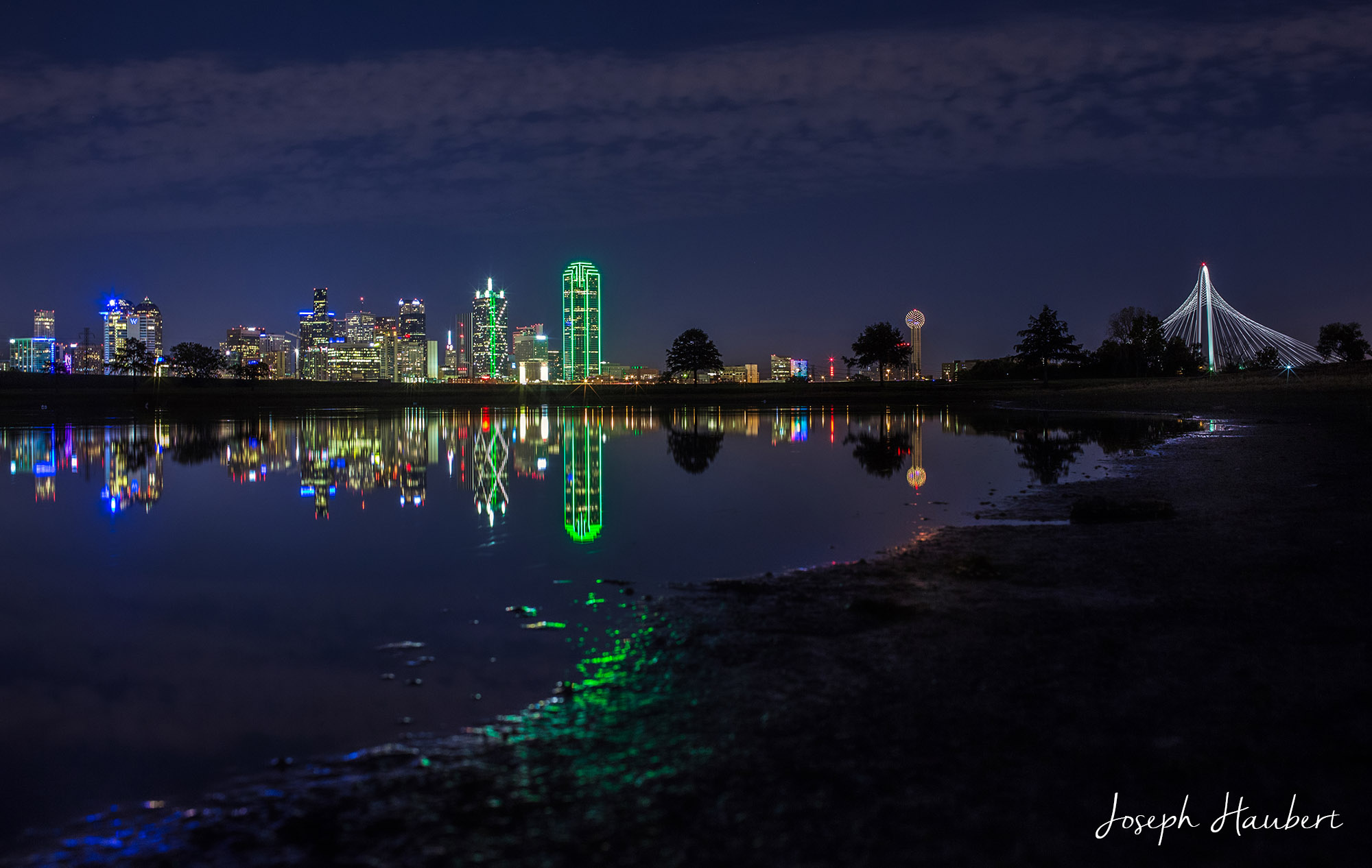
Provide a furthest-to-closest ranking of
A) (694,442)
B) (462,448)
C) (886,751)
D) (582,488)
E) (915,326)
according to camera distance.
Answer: (915,326)
(694,442)
(462,448)
(582,488)
(886,751)

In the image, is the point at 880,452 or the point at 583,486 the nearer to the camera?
the point at 583,486

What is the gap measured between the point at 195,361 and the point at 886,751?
16124cm

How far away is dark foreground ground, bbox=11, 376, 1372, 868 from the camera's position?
13.4ft

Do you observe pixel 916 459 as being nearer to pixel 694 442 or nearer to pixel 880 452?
pixel 880 452

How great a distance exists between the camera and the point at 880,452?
30.5 m

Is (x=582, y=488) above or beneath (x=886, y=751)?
above

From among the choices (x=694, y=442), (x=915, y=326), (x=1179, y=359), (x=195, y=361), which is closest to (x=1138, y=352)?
(x=1179, y=359)

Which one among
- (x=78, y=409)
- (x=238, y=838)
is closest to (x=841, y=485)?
(x=238, y=838)

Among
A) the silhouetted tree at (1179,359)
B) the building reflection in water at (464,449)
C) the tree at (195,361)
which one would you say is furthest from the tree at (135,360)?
the silhouetted tree at (1179,359)

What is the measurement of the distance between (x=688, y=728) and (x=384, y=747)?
2041 millimetres

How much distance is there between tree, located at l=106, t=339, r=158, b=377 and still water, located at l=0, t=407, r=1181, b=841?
4754 inches

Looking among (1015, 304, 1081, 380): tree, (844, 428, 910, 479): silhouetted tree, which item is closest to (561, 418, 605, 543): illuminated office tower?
(844, 428, 910, 479): silhouetted tree

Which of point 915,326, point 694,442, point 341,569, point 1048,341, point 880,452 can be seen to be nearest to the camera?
point 341,569

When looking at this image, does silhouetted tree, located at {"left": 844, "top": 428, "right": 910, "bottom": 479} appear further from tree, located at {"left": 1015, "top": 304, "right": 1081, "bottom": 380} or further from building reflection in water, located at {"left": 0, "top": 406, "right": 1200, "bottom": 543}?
tree, located at {"left": 1015, "top": 304, "right": 1081, "bottom": 380}
